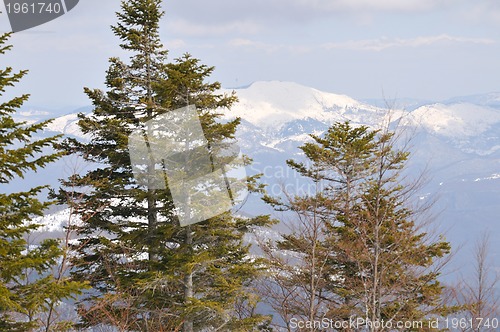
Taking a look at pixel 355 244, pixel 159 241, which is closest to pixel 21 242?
pixel 159 241

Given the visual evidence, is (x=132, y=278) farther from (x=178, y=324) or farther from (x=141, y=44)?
(x=141, y=44)

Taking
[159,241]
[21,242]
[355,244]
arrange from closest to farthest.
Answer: [21,242] < [159,241] < [355,244]

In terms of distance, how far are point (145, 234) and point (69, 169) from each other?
342 centimetres

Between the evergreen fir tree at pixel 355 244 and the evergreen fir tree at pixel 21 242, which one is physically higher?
the evergreen fir tree at pixel 21 242

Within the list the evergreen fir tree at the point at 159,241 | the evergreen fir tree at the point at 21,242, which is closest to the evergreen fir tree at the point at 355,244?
the evergreen fir tree at the point at 159,241

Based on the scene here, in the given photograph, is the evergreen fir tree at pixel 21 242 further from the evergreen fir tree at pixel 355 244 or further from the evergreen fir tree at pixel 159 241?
the evergreen fir tree at pixel 355 244

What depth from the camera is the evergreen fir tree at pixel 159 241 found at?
15.7 m

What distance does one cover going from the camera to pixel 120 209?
17.7 metres

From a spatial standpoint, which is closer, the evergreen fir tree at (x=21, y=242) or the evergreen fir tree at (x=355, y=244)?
the evergreen fir tree at (x=21, y=242)

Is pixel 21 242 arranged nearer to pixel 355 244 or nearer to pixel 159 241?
pixel 159 241

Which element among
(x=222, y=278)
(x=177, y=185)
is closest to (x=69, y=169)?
(x=177, y=185)

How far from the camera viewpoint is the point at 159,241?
16.4 metres

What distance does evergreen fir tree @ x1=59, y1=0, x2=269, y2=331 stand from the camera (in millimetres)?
15672

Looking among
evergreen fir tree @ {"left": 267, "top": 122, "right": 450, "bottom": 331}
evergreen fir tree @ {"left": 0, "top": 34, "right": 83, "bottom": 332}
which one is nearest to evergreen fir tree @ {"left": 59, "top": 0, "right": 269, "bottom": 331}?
evergreen fir tree @ {"left": 267, "top": 122, "right": 450, "bottom": 331}
